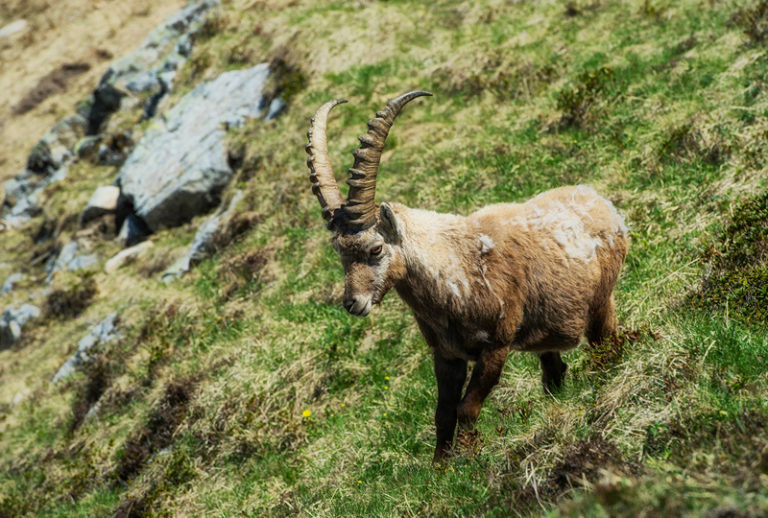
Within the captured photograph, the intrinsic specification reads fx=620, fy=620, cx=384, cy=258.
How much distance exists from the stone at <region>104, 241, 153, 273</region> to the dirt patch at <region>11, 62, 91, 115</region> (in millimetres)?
19638

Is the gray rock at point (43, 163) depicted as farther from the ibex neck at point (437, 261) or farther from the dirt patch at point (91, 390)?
the ibex neck at point (437, 261)

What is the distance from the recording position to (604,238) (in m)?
6.51

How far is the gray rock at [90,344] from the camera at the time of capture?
13773 millimetres

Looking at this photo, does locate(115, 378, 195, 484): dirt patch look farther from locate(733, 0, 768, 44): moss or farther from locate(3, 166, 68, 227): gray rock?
locate(3, 166, 68, 227): gray rock

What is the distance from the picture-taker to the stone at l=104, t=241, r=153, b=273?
1739 centimetres

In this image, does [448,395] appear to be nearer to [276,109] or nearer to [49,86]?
[276,109]

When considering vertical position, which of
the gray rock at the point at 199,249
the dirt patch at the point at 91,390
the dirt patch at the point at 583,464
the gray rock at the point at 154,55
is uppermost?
the dirt patch at the point at 583,464

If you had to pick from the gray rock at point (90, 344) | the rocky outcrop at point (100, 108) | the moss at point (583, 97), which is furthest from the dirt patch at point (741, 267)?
the rocky outcrop at point (100, 108)

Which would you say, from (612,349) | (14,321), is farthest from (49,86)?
(612,349)

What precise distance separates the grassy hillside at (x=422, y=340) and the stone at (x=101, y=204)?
8.24 ft

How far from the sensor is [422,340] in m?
8.66

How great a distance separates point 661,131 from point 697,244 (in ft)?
10.5

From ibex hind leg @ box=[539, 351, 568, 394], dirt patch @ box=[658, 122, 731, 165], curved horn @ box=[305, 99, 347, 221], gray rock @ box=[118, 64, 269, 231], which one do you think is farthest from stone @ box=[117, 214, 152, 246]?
ibex hind leg @ box=[539, 351, 568, 394]

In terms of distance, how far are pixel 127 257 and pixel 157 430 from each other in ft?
28.3
